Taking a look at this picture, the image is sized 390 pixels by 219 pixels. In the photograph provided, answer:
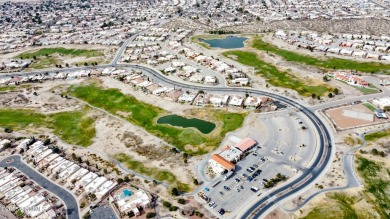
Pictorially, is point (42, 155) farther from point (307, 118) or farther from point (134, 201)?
point (307, 118)

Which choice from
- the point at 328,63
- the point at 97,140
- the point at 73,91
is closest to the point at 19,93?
the point at 73,91

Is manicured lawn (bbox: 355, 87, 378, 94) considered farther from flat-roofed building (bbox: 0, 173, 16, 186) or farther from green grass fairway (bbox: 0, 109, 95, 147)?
flat-roofed building (bbox: 0, 173, 16, 186)

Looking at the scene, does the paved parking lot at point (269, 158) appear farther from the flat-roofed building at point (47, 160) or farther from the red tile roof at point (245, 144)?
the flat-roofed building at point (47, 160)

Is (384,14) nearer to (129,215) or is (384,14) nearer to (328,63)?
(328,63)

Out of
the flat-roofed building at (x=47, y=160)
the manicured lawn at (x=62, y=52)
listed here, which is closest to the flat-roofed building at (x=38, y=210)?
the flat-roofed building at (x=47, y=160)

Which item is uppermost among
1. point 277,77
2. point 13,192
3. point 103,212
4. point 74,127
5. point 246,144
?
point 277,77

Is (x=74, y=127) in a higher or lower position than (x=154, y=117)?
lower

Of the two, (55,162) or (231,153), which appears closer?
(231,153)

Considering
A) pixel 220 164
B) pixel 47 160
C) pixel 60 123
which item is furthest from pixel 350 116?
pixel 60 123
